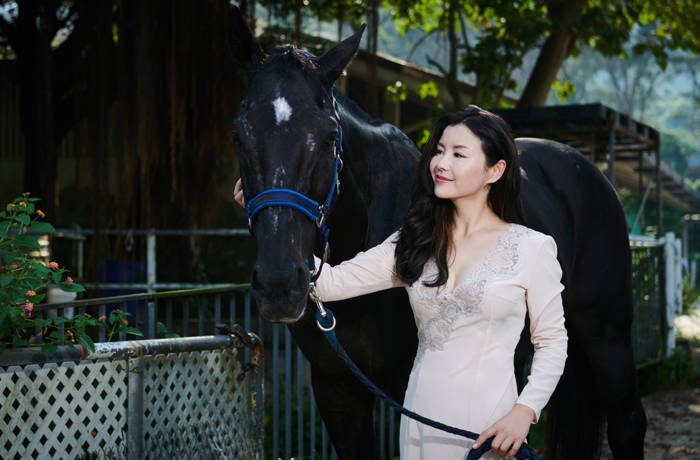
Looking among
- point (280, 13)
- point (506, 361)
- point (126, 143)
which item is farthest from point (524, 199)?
point (280, 13)

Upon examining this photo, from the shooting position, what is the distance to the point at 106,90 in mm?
9086

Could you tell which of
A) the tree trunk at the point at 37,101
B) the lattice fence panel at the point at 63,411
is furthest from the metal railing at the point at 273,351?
the tree trunk at the point at 37,101

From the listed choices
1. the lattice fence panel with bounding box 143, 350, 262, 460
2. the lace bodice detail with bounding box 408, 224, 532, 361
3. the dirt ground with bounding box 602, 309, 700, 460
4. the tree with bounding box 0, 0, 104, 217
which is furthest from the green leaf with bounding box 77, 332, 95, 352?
the tree with bounding box 0, 0, 104, 217

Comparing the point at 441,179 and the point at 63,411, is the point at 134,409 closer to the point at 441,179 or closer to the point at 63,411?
the point at 63,411

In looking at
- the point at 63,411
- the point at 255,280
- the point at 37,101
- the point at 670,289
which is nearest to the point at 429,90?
the point at 670,289

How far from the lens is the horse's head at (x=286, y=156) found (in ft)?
7.80

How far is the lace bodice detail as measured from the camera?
7.96 feet

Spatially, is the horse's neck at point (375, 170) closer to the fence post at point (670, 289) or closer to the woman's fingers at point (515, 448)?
Result: the woman's fingers at point (515, 448)

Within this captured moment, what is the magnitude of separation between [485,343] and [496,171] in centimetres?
47

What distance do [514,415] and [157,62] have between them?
24.4 feet

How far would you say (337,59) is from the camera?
2902 millimetres

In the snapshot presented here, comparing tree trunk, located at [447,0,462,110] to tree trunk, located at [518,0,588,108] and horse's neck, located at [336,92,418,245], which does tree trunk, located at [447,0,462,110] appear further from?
horse's neck, located at [336,92,418,245]

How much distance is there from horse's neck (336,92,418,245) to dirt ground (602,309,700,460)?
11.4 ft

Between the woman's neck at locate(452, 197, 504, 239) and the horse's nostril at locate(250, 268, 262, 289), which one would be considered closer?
the horse's nostril at locate(250, 268, 262, 289)
